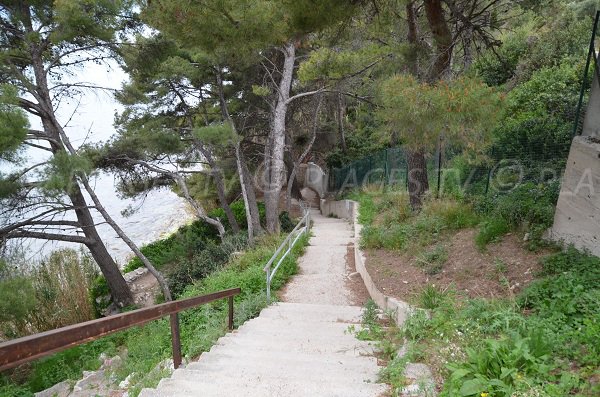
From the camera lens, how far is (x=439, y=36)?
695 cm

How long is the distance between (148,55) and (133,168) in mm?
3412

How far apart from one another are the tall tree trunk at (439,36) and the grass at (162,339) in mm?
4850

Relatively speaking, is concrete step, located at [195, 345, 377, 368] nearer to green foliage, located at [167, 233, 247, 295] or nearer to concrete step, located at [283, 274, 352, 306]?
concrete step, located at [283, 274, 352, 306]

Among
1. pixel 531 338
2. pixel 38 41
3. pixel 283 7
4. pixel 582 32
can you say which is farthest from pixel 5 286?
pixel 582 32

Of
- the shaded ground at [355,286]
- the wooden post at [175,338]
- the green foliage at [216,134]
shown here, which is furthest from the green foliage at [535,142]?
the wooden post at [175,338]

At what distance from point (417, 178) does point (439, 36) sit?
3.13 meters

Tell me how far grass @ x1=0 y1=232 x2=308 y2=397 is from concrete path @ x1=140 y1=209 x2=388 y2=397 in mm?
351

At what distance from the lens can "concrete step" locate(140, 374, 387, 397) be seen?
278 cm

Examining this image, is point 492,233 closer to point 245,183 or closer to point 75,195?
point 75,195

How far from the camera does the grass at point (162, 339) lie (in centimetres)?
501

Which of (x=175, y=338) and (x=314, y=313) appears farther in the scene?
(x=314, y=313)

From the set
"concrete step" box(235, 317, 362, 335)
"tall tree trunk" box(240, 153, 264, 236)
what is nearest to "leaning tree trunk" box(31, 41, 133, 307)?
"tall tree trunk" box(240, 153, 264, 236)

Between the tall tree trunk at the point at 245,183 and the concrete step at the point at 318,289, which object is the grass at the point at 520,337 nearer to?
the concrete step at the point at 318,289

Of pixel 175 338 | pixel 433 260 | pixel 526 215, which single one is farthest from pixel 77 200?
pixel 526 215
